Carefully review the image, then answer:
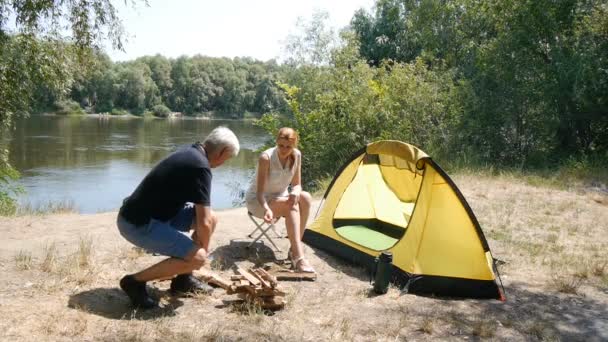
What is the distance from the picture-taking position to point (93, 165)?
25.7 meters

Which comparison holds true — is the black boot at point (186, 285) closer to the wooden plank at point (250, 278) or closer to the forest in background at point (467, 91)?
the wooden plank at point (250, 278)

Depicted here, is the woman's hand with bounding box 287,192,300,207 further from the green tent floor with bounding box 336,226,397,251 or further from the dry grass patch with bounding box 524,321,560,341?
the dry grass patch with bounding box 524,321,560,341

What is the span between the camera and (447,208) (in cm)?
484

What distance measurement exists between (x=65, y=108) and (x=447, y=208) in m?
65.6

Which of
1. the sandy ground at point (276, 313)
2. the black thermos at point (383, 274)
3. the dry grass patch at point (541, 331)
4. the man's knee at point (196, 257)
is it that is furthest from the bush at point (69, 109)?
the dry grass patch at point (541, 331)

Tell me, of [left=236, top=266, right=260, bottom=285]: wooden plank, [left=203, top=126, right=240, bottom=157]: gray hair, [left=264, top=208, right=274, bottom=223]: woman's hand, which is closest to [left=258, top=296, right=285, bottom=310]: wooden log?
[left=236, top=266, right=260, bottom=285]: wooden plank

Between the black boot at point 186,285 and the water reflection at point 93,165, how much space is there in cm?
1160

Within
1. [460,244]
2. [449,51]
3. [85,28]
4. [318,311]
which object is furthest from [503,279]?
[449,51]

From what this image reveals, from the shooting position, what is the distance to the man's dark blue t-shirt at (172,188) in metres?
3.41

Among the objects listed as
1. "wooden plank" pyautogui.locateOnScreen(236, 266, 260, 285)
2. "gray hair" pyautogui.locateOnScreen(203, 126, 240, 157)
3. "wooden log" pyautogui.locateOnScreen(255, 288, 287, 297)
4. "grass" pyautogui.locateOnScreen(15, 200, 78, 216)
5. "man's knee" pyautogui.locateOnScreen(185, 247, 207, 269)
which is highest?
"gray hair" pyautogui.locateOnScreen(203, 126, 240, 157)

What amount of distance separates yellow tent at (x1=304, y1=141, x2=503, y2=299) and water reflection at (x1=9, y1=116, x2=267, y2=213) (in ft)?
35.6

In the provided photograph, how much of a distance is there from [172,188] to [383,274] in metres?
1.91

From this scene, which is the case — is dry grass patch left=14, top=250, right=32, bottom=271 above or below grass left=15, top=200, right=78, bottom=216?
above

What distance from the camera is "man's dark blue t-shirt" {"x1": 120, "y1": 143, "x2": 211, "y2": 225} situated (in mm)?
3410
